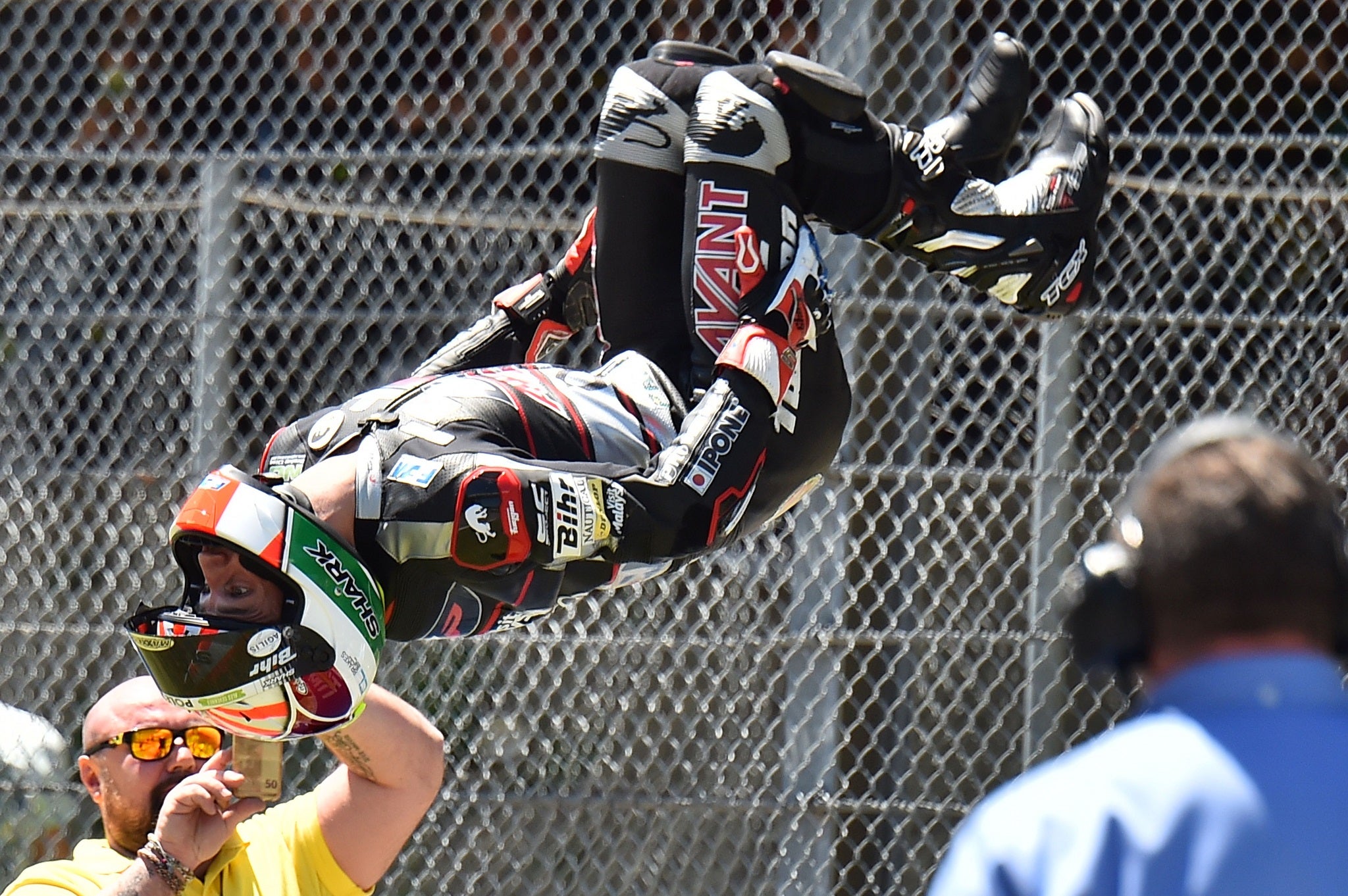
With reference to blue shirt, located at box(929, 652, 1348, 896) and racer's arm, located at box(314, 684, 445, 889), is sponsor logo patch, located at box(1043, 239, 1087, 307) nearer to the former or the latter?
racer's arm, located at box(314, 684, 445, 889)

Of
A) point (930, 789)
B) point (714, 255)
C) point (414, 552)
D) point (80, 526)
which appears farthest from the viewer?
point (80, 526)

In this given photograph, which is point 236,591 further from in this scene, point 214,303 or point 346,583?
point 214,303

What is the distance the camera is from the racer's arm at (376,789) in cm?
308

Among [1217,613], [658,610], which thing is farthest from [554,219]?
[1217,613]

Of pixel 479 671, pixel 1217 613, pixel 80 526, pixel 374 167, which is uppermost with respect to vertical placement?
pixel 1217 613

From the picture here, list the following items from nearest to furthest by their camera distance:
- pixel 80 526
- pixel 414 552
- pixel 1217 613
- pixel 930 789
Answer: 1. pixel 1217 613
2. pixel 414 552
3. pixel 930 789
4. pixel 80 526

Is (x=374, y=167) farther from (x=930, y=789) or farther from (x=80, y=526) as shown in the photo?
(x=930, y=789)

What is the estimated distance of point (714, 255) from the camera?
2771mm

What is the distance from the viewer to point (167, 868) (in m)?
2.84

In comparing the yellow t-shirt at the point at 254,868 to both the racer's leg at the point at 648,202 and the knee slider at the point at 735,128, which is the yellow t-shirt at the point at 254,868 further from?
the knee slider at the point at 735,128

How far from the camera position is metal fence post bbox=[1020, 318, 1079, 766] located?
3.93 metres

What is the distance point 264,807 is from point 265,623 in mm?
736

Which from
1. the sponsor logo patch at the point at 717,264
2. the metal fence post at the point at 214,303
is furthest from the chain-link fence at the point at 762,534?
the sponsor logo patch at the point at 717,264

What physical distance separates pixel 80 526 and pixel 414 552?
7.35 feet
